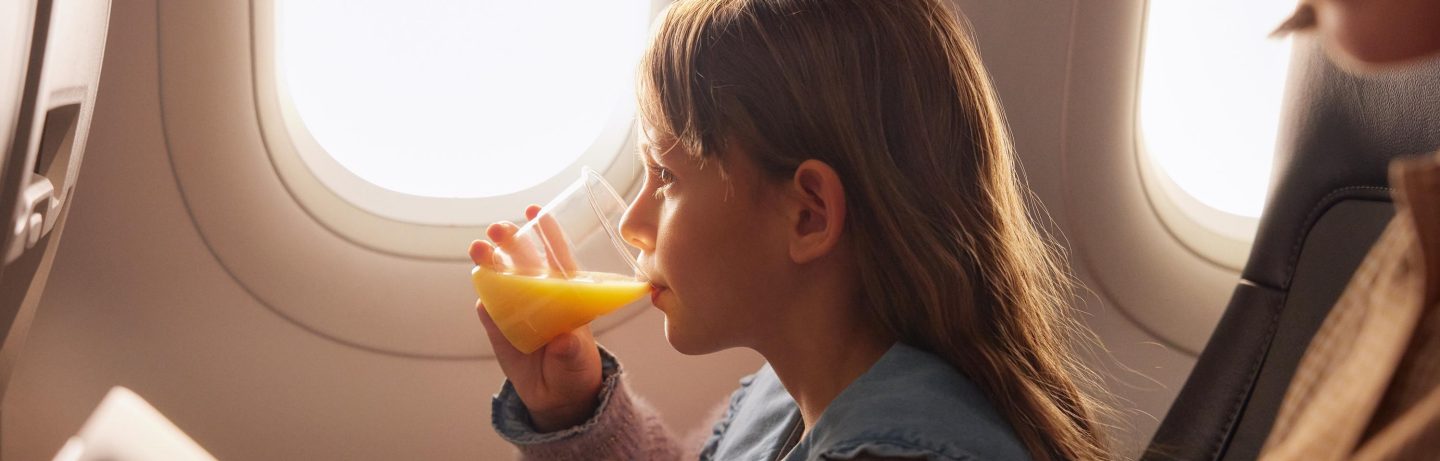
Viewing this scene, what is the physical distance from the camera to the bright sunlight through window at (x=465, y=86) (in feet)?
4.44

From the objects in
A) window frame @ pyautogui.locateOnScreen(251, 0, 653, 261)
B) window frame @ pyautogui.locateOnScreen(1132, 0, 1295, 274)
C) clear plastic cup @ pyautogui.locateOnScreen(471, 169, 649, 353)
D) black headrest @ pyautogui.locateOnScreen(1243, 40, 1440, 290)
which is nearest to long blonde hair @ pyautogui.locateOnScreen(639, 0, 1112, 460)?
clear plastic cup @ pyautogui.locateOnScreen(471, 169, 649, 353)

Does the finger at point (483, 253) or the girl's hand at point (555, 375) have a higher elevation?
the finger at point (483, 253)

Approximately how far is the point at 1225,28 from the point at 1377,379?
1022 mm

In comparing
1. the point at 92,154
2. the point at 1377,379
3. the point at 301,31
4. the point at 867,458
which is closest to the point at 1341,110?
the point at 1377,379

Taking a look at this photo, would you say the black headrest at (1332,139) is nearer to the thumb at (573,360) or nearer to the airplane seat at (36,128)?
the thumb at (573,360)

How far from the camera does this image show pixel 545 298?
102 centimetres

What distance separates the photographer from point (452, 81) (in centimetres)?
140

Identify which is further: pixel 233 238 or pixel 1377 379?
pixel 233 238

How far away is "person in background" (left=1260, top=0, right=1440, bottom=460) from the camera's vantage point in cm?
60

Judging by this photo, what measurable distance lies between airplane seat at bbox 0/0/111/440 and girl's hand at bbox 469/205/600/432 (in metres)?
0.41

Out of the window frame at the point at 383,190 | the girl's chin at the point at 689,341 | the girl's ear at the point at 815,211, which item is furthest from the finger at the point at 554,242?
the window frame at the point at 383,190

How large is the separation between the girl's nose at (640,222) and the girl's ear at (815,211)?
14 centimetres

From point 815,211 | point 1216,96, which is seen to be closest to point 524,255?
point 815,211

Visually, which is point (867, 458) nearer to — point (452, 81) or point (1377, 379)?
point (1377, 379)
